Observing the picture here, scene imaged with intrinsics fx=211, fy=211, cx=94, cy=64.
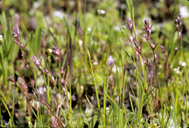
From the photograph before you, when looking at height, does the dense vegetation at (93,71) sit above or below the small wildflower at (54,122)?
above

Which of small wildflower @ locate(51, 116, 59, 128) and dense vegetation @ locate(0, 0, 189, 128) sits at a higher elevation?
dense vegetation @ locate(0, 0, 189, 128)

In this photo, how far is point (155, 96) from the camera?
1.52 metres

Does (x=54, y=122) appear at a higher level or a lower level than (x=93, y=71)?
lower

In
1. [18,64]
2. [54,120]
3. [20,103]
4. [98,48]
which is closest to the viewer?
[54,120]

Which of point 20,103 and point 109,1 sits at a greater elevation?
point 109,1

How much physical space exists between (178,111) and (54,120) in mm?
896

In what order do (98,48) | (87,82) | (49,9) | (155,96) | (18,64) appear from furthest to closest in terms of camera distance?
(49,9), (98,48), (18,64), (87,82), (155,96)

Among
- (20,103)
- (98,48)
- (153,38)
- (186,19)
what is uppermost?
(186,19)

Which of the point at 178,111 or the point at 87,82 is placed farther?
the point at 87,82

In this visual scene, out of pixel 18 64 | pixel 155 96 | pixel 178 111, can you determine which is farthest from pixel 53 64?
pixel 178 111

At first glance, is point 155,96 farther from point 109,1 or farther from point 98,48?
point 109,1

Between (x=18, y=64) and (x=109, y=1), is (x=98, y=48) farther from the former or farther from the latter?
(x=109, y=1)

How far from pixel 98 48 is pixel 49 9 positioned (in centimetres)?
160

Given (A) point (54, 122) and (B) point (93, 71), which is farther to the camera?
(B) point (93, 71)
